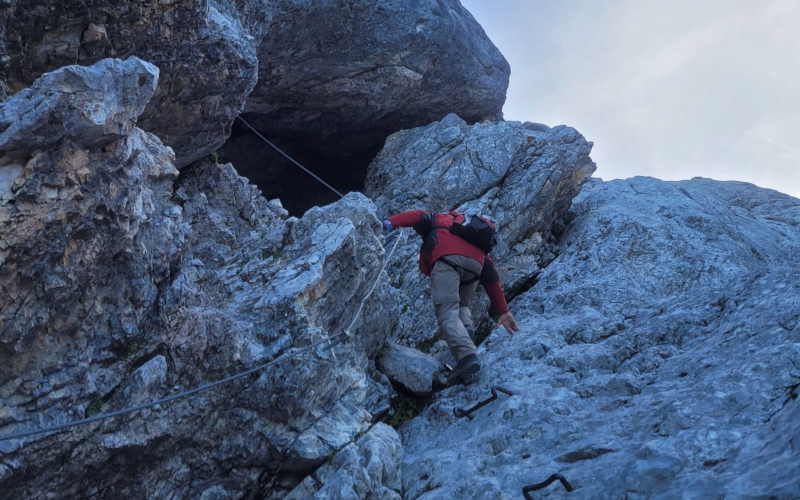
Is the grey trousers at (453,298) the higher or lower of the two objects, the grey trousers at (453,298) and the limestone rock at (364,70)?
the lower

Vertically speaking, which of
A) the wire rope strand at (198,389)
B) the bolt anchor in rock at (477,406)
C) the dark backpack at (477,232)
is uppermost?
the dark backpack at (477,232)

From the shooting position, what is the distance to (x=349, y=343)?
32.8ft

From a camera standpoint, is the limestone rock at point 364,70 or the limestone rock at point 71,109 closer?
the limestone rock at point 71,109

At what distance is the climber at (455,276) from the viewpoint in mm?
10133

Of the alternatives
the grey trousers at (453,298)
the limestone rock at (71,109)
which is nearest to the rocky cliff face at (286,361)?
the limestone rock at (71,109)

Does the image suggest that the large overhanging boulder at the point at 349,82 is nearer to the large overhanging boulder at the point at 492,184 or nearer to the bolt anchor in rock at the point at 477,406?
the large overhanging boulder at the point at 492,184

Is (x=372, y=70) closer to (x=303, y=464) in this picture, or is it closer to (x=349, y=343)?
(x=349, y=343)

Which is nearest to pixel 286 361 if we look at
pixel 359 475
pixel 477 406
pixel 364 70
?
pixel 359 475

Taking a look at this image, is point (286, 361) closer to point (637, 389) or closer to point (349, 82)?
point (637, 389)

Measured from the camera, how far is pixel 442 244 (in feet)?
35.4

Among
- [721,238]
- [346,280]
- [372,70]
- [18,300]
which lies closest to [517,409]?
[346,280]

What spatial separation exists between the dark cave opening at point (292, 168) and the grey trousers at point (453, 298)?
39.2 ft

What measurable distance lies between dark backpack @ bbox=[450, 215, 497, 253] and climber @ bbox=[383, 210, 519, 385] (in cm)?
2

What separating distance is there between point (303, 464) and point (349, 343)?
2310mm
